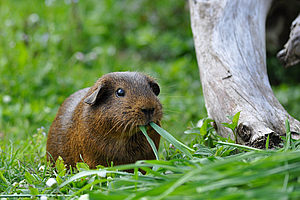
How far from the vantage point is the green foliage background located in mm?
5680

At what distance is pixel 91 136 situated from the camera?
3205 mm

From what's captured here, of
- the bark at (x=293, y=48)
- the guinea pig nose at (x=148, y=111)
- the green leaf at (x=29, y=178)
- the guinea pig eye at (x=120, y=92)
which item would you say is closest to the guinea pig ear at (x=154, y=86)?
the guinea pig eye at (x=120, y=92)

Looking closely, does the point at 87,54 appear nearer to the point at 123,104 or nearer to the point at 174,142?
the point at 123,104

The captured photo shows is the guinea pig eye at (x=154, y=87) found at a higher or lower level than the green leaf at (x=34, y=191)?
higher

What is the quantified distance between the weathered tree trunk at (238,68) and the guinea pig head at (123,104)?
77 centimetres

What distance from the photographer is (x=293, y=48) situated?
4.09 m

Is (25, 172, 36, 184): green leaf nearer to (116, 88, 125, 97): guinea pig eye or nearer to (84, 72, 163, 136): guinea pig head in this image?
(84, 72, 163, 136): guinea pig head

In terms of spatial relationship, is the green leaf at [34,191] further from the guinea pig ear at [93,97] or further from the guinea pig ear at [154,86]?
the guinea pig ear at [154,86]

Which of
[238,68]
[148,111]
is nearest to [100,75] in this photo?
[238,68]

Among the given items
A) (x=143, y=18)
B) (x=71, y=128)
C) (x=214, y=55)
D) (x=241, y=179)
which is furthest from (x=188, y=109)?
(x=241, y=179)

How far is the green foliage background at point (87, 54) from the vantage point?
568cm

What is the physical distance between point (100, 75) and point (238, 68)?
3.77 meters

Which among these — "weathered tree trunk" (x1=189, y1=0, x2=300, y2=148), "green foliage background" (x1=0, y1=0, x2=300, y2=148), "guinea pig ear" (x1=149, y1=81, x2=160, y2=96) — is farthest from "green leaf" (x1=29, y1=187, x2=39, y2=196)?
"green foliage background" (x1=0, y1=0, x2=300, y2=148)

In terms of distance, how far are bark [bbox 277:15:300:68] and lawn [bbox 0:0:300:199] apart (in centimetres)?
167
